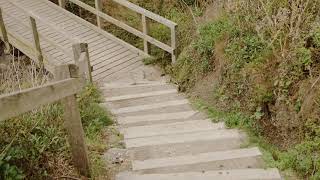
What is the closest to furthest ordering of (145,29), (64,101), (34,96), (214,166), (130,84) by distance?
(34,96) → (64,101) → (214,166) → (130,84) → (145,29)

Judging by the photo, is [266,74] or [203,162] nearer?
[203,162]

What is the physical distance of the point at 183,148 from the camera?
518cm

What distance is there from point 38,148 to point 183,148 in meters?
1.87

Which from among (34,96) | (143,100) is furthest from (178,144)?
(34,96)

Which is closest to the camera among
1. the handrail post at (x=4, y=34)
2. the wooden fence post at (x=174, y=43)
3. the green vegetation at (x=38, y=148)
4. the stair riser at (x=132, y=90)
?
the green vegetation at (x=38, y=148)

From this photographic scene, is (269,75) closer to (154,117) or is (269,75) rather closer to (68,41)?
(154,117)

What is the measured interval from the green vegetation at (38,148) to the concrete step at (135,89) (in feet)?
8.99

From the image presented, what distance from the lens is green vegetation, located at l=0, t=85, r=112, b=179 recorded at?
138 inches

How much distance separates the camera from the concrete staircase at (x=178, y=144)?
455 cm

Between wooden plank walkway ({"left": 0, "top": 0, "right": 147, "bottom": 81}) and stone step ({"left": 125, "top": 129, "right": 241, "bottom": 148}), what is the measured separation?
10.9 ft

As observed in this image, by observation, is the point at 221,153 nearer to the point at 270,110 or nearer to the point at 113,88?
the point at 270,110

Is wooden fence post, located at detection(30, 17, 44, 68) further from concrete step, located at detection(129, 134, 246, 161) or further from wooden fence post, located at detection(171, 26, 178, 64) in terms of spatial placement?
concrete step, located at detection(129, 134, 246, 161)

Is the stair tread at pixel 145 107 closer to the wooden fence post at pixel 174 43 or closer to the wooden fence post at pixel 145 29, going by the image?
the wooden fence post at pixel 174 43

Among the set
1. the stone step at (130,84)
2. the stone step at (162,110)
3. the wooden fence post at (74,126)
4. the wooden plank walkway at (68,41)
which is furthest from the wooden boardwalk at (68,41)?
the wooden fence post at (74,126)
